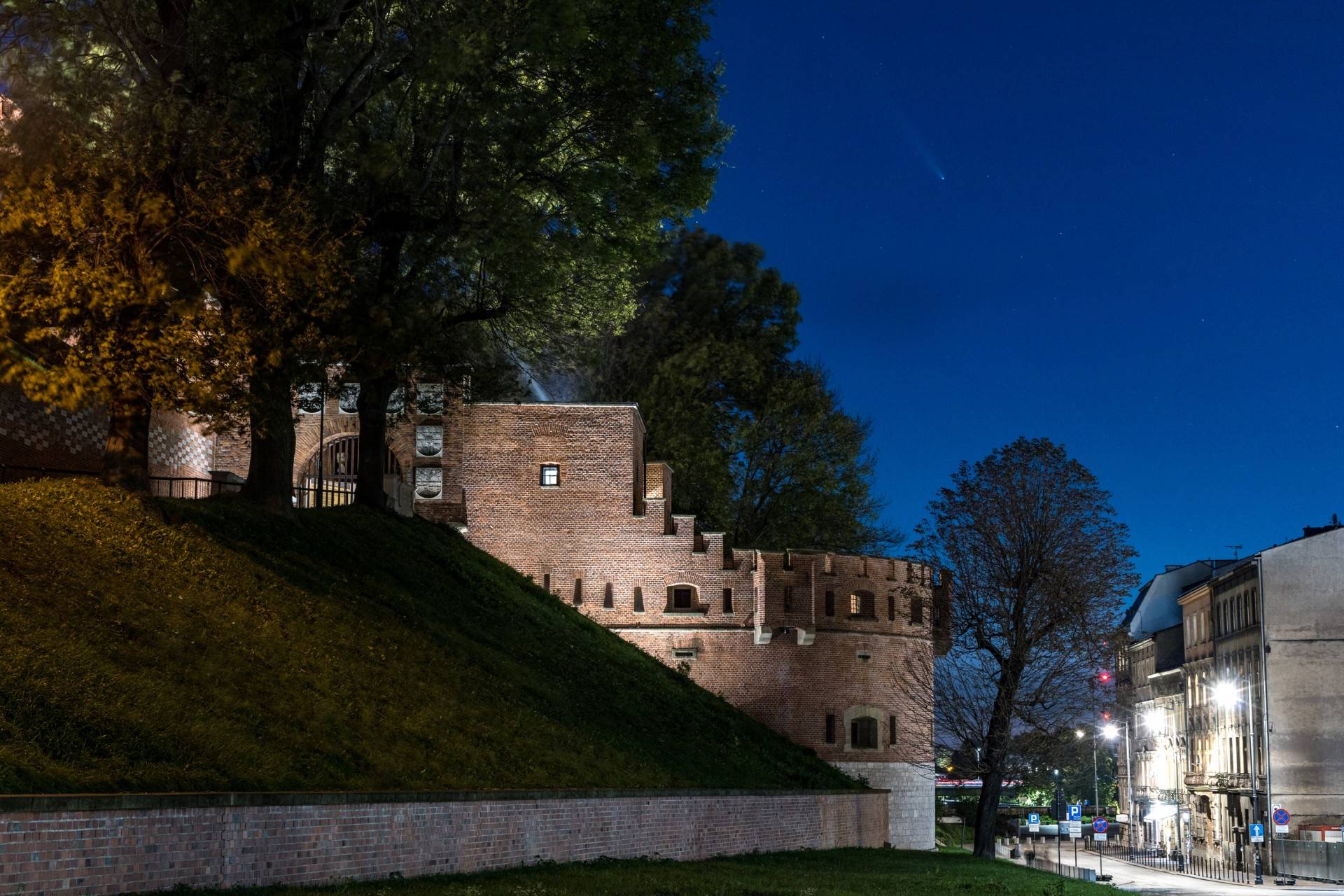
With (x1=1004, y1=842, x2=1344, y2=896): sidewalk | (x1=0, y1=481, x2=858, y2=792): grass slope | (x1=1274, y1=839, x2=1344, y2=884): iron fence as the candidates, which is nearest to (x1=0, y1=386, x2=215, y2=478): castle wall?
(x1=0, y1=481, x2=858, y2=792): grass slope

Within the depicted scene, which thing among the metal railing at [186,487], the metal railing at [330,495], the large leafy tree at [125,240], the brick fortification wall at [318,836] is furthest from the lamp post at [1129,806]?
the large leafy tree at [125,240]

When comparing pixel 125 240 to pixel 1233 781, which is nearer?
pixel 125 240

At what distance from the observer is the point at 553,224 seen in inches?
1172

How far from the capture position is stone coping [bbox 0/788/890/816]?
11.5 metres

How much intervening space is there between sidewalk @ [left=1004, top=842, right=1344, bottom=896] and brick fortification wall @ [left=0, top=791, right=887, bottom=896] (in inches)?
990

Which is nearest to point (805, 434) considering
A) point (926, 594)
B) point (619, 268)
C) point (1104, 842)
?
point (926, 594)

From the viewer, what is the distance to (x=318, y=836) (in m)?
14.6

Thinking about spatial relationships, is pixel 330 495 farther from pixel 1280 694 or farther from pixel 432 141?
pixel 1280 694

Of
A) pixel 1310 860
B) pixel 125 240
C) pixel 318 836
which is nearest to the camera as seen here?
pixel 318 836

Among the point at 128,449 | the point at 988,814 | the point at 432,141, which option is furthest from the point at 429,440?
the point at 988,814

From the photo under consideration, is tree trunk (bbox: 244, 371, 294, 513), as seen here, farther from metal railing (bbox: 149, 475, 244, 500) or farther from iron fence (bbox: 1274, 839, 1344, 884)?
iron fence (bbox: 1274, 839, 1344, 884)

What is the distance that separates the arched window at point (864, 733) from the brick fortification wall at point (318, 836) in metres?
18.5

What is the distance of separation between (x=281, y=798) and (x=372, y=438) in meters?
16.7

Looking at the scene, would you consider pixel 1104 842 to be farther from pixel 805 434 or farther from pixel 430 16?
pixel 430 16
